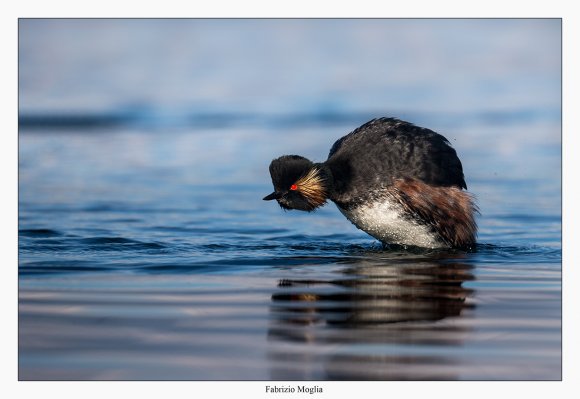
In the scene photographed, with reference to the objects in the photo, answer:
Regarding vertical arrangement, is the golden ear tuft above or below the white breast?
above

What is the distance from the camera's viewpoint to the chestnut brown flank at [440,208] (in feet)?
36.7

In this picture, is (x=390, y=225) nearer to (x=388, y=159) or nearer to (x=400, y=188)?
(x=400, y=188)

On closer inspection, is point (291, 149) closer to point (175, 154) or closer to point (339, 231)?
point (175, 154)

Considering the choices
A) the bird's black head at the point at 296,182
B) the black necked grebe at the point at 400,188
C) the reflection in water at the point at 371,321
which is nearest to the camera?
the reflection in water at the point at 371,321

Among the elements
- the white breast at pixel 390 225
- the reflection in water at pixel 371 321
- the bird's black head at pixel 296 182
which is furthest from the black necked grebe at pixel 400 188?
the reflection in water at pixel 371 321

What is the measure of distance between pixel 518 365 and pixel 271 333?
176cm

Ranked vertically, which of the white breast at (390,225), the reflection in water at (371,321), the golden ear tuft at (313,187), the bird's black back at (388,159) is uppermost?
the bird's black back at (388,159)

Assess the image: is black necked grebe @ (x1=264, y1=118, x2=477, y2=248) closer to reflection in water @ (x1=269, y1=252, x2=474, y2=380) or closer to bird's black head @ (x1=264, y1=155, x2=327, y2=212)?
bird's black head @ (x1=264, y1=155, x2=327, y2=212)

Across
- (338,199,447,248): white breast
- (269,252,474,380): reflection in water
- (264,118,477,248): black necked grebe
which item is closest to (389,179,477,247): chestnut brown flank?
(264,118,477,248): black necked grebe

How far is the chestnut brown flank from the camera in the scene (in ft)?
36.7

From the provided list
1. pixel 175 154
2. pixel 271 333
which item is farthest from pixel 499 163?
pixel 271 333

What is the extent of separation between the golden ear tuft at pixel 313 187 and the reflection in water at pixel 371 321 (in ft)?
2.64

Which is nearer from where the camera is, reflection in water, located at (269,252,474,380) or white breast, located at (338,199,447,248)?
reflection in water, located at (269,252,474,380)

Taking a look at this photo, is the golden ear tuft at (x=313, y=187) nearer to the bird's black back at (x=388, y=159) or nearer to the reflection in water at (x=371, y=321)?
the bird's black back at (x=388, y=159)
